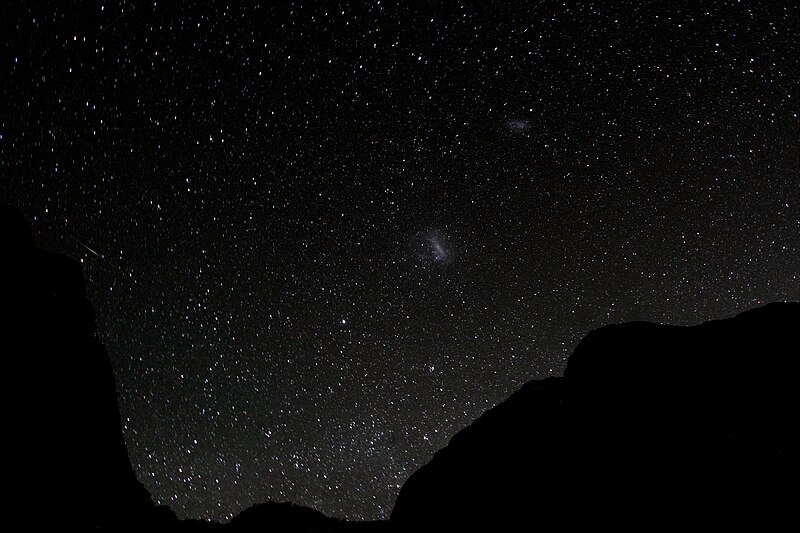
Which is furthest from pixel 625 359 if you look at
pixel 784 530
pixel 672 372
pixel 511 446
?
pixel 784 530

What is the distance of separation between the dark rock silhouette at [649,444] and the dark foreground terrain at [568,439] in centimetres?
3

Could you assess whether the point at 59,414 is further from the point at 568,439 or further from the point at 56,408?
the point at 568,439

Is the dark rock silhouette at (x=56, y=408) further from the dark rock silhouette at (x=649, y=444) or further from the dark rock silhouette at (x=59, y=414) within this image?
the dark rock silhouette at (x=649, y=444)

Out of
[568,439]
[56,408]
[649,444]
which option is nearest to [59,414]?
[56,408]

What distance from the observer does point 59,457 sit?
28.2ft

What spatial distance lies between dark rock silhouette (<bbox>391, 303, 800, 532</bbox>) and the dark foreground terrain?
32mm

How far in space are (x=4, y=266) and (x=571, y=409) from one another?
1395 centimetres

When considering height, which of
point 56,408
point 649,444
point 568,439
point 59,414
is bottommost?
point 568,439

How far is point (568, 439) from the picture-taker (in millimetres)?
12250

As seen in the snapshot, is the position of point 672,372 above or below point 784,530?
below

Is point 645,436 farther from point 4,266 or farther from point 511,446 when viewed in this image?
point 4,266

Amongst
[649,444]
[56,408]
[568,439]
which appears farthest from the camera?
[568,439]

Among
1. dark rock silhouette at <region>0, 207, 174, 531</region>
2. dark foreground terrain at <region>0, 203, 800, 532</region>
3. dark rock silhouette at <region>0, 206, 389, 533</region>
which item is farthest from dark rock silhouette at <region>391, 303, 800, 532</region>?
dark rock silhouette at <region>0, 207, 174, 531</region>

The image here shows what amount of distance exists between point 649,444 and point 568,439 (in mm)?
2134
